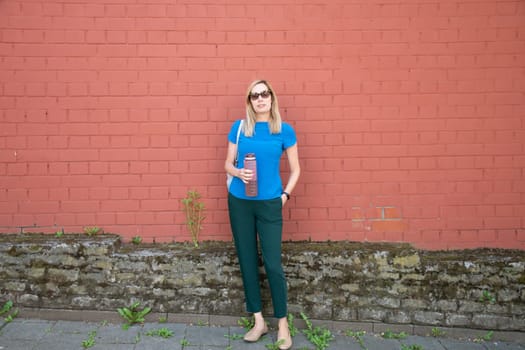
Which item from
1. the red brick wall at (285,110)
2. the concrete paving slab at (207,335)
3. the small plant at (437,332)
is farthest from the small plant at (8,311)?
the small plant at (437,332)

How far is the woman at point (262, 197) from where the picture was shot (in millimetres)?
4090

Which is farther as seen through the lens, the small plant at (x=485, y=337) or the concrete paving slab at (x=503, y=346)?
the small plant at (x=485, y=337)

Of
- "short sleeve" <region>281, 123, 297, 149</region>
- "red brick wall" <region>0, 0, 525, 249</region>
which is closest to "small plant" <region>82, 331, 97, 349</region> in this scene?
"red brick wall" <region>0, 0, 525, 249</region>

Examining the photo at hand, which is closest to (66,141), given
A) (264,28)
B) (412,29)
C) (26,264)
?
(26,264)

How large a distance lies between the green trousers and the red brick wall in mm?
696

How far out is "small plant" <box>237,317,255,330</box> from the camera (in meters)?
4.53

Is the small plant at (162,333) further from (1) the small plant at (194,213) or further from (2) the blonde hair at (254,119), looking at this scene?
(2) the blonde hair at (254,119)

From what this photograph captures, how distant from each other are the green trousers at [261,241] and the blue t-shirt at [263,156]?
7cm

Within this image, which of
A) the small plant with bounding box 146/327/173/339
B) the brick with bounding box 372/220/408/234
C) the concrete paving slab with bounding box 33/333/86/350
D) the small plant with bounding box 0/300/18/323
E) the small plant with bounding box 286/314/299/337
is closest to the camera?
the concrete paving slab with bounding box 33/333/86/350

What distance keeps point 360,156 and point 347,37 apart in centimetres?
117

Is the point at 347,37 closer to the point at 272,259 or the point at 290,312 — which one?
the point at 272,259

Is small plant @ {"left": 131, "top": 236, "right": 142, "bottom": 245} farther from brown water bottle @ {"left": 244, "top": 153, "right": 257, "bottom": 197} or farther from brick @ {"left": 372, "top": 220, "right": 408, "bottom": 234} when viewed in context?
brick @ {"left": 372, "top": 220, "right": 408, "bottom": 234}

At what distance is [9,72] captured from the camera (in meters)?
4.72

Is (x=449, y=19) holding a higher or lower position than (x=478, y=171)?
higher
